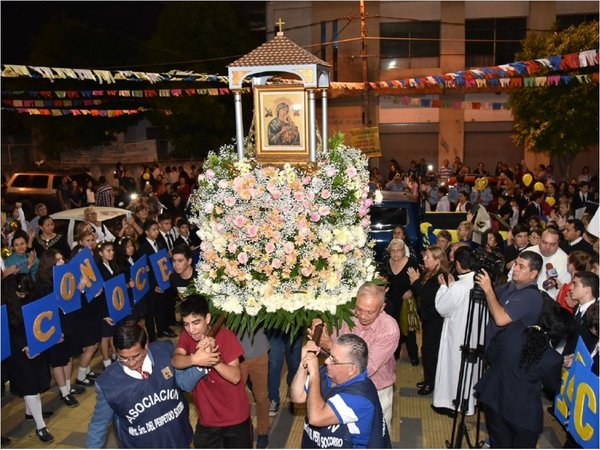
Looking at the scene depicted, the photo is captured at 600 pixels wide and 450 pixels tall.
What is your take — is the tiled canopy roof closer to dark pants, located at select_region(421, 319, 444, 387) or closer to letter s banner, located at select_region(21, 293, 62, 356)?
letter s banner, located at select_region(21, 293, 62, 356)

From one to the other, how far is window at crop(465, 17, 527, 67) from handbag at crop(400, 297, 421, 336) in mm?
22299

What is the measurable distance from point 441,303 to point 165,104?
20256mm

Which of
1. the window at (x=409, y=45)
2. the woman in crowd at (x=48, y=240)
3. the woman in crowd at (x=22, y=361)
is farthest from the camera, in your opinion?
the window at (x=409, y=45)

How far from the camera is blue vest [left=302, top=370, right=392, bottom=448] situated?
11.7ft

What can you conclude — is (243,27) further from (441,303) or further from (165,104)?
(441,303)

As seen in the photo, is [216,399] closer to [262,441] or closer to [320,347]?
[320,347]

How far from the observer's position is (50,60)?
25141 millimetres

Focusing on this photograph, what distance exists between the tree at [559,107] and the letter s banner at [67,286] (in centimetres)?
1694

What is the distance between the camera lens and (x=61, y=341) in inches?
257

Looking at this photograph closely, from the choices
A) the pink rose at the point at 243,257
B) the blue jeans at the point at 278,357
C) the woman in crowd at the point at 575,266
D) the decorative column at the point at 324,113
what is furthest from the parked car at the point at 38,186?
the woman in crowd at the point at 575,266

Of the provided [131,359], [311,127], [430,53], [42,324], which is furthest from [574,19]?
[131,359]

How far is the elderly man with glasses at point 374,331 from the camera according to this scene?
4.63 meters

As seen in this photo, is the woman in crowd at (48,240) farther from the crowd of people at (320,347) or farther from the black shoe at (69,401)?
the black shoe at (69,401)

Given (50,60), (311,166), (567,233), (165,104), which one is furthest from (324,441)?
(50,60)
